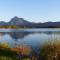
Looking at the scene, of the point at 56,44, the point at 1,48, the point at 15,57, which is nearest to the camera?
the point at 15,57

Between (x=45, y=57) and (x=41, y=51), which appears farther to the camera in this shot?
(x=41, y=51)

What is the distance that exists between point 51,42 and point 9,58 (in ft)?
7.05

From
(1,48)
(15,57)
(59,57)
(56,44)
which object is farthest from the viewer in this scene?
(1,48)

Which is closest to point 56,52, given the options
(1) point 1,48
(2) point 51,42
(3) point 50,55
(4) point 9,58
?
(3) point 50,55

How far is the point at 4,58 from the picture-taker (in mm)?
8828

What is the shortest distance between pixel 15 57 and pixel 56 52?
1.48 meters

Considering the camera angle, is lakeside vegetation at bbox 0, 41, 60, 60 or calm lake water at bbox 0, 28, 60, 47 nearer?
lakeside vegetation at bbox 0, 41, 60, 60

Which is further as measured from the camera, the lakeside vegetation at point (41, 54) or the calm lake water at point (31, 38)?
the calm lake water at point (31, 38)

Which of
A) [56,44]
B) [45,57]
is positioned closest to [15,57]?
[45,57]

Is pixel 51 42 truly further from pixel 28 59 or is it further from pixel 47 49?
pixel 28 59

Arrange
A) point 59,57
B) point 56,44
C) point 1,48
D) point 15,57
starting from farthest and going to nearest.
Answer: point 1,48, point 56,44, point 15,57, point 59,57

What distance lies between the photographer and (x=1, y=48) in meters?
11.4

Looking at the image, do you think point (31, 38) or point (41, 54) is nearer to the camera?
point (41, 54)

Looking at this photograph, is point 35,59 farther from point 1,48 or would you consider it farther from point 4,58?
point 1,48
